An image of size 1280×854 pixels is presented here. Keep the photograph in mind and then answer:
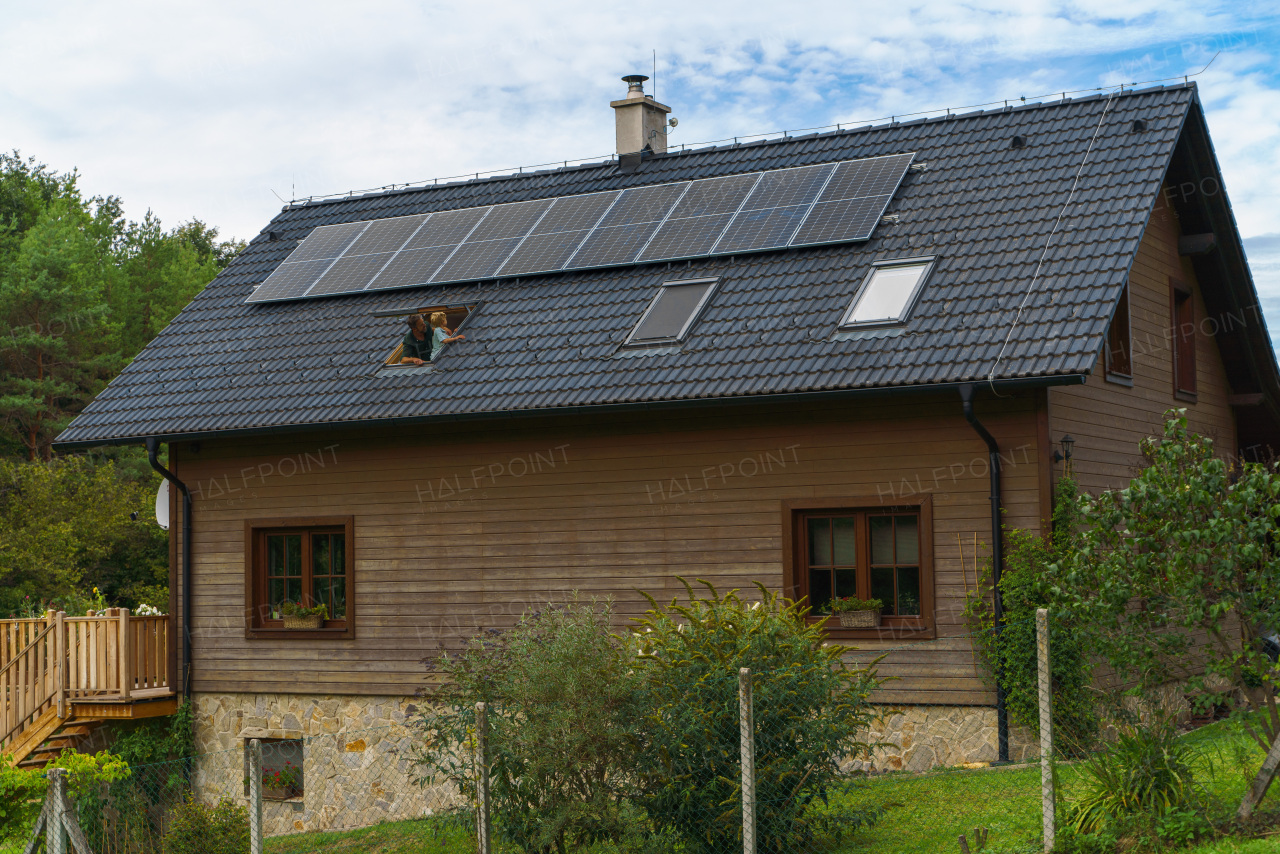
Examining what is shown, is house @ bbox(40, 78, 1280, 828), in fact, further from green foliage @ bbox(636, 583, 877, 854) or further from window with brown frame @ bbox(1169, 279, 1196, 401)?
green foliage @ bbox(636, 583, 877, 854)

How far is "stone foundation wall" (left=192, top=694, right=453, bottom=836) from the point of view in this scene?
1466cm

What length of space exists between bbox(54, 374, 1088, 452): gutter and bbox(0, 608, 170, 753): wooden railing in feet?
7.15

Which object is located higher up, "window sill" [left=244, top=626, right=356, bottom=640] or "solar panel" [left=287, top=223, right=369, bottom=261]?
"solar panel" [left=287, top=223, right=369, bottom=261]

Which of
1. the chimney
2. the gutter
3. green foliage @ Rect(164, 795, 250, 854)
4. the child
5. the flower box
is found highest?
the chimney

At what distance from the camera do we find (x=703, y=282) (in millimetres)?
14703

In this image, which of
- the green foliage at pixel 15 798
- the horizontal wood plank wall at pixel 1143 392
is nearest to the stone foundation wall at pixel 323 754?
the green foliage at pixel 15 798

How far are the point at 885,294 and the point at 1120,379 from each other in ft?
9.34

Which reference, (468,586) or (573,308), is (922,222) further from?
(468,586)

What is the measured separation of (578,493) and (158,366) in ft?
20.8

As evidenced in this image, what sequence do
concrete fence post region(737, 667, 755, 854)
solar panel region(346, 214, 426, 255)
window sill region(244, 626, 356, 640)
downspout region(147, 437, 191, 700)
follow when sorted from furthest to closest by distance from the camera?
solar panel region(346, 214, 426, 255)
downspout region(147, 437, 191, 700)
window sill region(244, 626, 356, 640)
concrete fence post region(737, 667, 755, 854)

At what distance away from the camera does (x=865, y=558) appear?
12773 millimetres

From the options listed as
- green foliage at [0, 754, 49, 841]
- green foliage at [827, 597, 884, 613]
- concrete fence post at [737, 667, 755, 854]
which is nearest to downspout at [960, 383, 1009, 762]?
green foliage at [827, 597, 884, 613]

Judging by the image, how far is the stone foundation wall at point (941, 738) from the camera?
1192 cm

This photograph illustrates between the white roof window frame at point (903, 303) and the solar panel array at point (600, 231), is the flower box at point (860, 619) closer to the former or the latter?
the white roof window frame at point (903, 303)
